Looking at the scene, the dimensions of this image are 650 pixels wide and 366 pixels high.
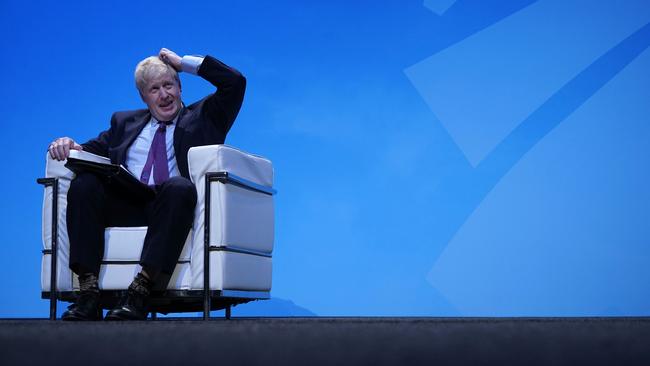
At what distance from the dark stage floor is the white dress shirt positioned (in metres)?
1.17

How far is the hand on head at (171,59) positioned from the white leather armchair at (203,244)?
1.31ft

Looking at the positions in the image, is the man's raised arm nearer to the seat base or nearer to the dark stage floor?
the seat base

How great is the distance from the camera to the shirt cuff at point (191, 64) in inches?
109

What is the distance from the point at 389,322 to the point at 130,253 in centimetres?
133

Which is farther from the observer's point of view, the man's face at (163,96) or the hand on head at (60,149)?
the man's face at (163,96)

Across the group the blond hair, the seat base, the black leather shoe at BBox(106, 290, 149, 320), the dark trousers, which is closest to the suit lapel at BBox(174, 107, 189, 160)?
the blond hair

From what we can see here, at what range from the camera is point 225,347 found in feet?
4.98

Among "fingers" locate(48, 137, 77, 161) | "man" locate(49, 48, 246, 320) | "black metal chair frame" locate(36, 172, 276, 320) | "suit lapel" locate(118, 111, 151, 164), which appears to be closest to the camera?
"man" locate(49, 48, 246, 320)

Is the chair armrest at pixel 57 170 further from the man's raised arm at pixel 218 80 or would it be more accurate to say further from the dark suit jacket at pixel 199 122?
the man's raised arm at pixel 218 80

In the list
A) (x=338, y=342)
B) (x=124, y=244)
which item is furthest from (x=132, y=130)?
(x=338, y=342)

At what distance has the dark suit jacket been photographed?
2.78 meters

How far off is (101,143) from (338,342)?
1769 millimetres

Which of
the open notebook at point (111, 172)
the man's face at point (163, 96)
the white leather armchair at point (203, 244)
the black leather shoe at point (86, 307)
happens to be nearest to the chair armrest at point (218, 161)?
the white leather armchair at point (203, 244)

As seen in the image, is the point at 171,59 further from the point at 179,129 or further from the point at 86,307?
the point at 86,307
